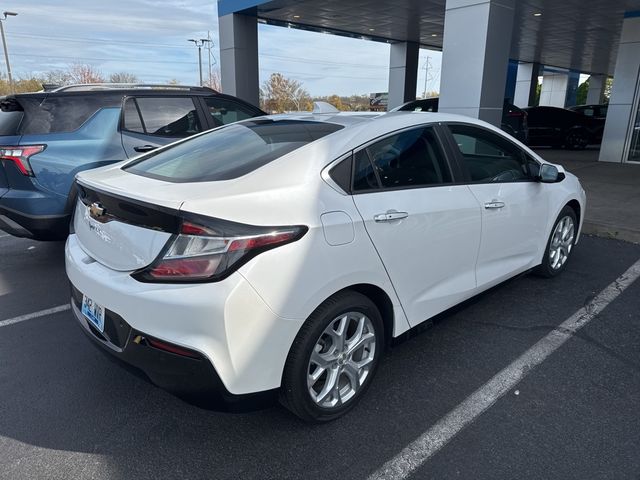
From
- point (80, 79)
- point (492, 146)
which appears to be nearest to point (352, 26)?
point (492, 146)

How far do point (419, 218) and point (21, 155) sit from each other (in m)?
3.64

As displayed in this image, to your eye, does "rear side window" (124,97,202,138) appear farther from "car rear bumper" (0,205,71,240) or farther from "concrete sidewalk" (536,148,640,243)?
"concrete sidewalk" (536,148,640,243)

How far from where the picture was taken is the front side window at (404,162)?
102 inches

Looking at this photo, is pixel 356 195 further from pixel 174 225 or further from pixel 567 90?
pixel 567 90

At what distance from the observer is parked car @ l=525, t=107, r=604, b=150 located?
17016 millimetres

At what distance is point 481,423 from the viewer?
251cm

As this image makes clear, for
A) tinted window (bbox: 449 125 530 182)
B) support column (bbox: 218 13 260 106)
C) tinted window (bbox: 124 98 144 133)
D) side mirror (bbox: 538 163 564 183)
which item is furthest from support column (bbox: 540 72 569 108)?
tinted window (bbox: 124 98 144 133)

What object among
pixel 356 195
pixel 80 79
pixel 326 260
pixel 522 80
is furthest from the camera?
pixel 80 79

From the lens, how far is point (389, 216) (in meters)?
2.54

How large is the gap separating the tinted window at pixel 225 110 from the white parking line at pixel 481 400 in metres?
4.36

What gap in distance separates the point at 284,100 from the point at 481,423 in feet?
156

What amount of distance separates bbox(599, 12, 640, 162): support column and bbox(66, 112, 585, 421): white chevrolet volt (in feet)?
37.0

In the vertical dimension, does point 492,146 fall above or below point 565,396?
above

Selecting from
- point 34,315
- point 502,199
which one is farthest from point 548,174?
point 34,315
